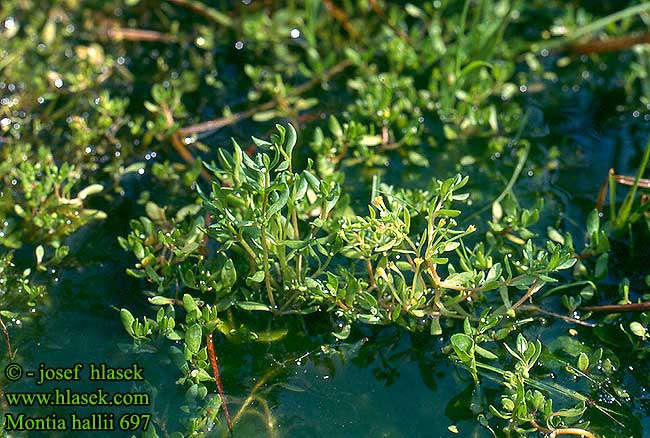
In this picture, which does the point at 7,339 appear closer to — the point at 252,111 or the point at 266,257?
the point at 266,257

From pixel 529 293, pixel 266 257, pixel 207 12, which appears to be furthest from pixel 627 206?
pixel 207 12

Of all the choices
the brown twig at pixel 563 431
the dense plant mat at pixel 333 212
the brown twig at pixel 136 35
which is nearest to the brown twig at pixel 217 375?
the dense plant mat at pixel 333 212

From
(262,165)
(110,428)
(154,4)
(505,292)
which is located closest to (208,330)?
(110,428)

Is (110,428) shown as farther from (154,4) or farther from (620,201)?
(154,4)

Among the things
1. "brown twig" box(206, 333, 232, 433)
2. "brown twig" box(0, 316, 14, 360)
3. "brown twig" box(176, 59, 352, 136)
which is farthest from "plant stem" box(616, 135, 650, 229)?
"brown twig" box(0, 316, 14, 360)

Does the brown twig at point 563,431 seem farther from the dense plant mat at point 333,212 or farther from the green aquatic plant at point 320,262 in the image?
the green aquatic plant at point 320,262

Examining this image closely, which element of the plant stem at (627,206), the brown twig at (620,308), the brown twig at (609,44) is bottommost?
the brown twig at (620,308)

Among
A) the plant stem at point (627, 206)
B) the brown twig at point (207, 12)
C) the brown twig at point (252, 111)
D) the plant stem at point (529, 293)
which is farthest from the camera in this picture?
the brown twig at point (207, 12)
